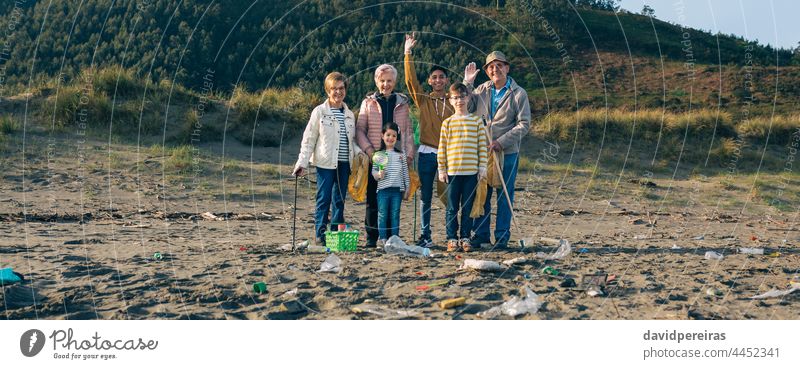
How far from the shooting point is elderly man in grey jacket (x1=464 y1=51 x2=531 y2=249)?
8.20m

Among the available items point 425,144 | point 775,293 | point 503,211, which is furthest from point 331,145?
point 775,293

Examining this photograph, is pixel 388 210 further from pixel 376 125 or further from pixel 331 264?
pixel 331 264

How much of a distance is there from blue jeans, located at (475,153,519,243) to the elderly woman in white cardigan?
1.58 metres

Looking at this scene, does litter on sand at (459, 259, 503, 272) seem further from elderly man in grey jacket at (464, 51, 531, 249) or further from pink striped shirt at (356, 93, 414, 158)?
pink striped shirt at (356, 93, 414, 158)

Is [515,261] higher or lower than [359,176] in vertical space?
lower

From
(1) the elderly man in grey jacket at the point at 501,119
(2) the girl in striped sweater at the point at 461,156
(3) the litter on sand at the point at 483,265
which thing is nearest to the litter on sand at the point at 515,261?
(3) the litter on sand at the point at 483,265

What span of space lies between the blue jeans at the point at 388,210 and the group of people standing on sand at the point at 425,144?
0.01 m

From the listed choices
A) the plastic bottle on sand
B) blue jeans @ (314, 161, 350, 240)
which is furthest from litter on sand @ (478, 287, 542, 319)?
blue jeans @ (314, 161, 350, 240)

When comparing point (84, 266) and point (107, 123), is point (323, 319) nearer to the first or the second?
point (84, 266)

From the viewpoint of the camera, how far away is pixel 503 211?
8461 mm

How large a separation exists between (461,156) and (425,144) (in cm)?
60

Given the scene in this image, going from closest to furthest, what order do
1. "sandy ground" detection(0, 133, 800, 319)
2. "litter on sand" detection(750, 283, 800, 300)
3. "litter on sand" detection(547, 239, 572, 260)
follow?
1. "sandy ground" detection(0, 133, 800, 319)
2. "litter on sand" detection(750, 283, 800, 300)
3. "litter on sand" detection(547, 239, 572, 260)

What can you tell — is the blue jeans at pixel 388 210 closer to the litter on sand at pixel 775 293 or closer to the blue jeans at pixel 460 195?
the blue jeans at pixel 460 195
